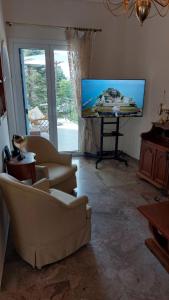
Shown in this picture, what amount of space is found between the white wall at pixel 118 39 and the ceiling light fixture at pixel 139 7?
0.12 meters

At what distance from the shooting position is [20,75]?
410 cm

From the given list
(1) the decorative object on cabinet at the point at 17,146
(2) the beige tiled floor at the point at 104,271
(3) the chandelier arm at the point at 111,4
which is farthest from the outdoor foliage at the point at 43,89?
(2) the beige tiled floor at the point at 104,271

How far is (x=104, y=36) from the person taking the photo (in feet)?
14.1

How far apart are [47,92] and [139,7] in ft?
9.39

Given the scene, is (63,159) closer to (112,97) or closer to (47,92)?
(112,97)

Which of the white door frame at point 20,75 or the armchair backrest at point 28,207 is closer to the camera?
the armchair backrest at point 28,207

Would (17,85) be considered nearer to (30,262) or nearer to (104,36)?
(104,36)

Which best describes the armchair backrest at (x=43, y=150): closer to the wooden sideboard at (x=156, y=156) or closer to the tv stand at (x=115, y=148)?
the tv stand at (x=115, y=148)

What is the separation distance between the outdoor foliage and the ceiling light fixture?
5.19ft

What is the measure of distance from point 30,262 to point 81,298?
525mm

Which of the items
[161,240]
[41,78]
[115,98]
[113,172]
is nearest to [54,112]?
[41,78]

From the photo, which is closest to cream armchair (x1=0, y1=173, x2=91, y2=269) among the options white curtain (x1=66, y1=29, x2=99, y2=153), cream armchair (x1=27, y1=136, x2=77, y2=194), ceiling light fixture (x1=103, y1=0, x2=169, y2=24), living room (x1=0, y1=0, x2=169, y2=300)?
living room (x1=0, y1=0, x2=169, y2=300)

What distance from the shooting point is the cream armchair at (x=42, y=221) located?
1627 millimetres

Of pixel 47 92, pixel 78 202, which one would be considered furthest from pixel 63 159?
pixel 47 92
